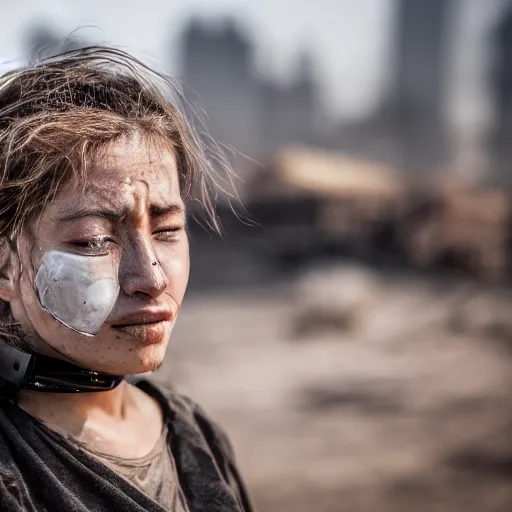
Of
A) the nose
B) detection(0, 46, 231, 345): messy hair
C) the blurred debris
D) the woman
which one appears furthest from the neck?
the blurred debris

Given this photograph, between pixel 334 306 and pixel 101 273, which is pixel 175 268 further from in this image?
pixel 334 306

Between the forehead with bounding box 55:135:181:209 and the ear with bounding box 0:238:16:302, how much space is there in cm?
13

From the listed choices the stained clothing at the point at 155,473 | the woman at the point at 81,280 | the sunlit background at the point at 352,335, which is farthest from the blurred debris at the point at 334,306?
the woman at the point at 81,280

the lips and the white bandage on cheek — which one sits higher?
the white bandage on cheek

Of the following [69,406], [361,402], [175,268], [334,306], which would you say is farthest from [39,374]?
[334,306]

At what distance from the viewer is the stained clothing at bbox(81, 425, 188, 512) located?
1.31 metres

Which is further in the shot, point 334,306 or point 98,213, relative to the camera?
point 334,306

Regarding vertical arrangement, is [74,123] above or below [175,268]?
above

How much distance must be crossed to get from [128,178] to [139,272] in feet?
0.55

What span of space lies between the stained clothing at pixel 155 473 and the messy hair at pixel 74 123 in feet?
0.95

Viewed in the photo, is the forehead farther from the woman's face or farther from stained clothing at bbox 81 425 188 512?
stained clothing at bbox 81 425 188 512

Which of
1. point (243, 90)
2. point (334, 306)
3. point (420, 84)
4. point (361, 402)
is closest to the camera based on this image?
point (361, 402)

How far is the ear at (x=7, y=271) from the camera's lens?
1271 millimetres

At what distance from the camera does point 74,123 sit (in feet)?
4.18
